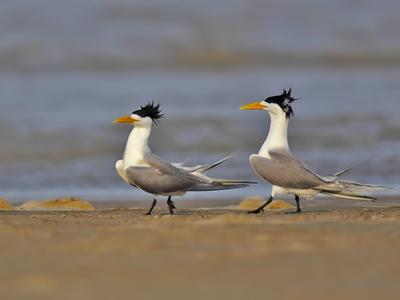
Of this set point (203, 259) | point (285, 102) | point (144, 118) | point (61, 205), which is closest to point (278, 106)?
point (285, 102)

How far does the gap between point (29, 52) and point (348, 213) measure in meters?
16.3

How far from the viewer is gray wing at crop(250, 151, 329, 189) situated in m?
8.48

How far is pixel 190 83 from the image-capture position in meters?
20.7

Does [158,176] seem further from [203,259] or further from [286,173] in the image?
[203,259]

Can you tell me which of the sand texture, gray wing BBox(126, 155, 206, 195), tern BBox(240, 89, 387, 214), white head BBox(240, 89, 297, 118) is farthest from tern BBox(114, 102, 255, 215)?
white head BBox(240, 89, 297, 118)

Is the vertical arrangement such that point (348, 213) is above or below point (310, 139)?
below

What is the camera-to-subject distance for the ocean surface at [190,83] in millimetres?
12844

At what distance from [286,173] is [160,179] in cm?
90

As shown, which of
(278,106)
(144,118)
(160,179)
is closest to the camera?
(160,179)

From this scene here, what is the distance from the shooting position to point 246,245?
553 cm

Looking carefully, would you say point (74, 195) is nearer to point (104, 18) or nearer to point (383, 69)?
point (383, 69)

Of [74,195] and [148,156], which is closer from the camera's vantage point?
[148,156]

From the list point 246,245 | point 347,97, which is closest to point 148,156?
point 246,245

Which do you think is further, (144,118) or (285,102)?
(144,118)
